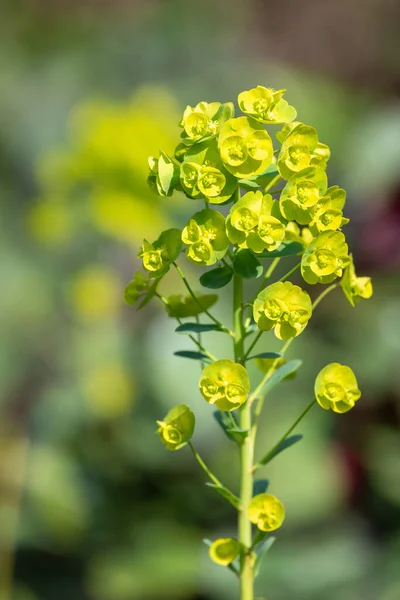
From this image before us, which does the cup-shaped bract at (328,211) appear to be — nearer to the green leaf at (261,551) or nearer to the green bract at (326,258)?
the green bract at (326,258)

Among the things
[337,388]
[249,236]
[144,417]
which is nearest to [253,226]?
[249,236]

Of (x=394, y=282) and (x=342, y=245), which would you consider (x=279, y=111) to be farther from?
(x=394, y=282)

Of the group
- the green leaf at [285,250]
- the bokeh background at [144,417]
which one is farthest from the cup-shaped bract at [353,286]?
the bokeh background at [144,417]

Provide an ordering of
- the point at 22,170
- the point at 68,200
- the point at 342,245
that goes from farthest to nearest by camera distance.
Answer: the point at 22,170 → the point at 68,200 → the point at 342,245

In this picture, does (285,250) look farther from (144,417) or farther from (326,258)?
(144,417)

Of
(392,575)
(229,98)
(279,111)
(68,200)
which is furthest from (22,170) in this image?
(279,111)

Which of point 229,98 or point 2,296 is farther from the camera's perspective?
point 229,98
